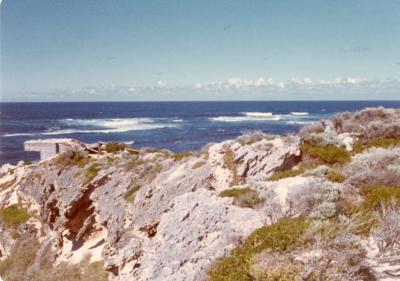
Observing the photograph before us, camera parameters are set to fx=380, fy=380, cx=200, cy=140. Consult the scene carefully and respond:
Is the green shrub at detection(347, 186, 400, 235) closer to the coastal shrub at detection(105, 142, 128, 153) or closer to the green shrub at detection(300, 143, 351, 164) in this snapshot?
the green shrub at detection(300, 143, 351, 164)

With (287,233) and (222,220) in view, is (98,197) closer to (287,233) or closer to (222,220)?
(222,220)

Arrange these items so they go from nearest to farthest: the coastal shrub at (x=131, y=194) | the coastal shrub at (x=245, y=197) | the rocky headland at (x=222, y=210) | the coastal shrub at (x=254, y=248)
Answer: the coastal shrub at (x=254, y=248) < the rocky headland at (x=222, y=210) < the coastal shrub at (x=245, y=197) < the coastal shrub at (x=131, y=194)

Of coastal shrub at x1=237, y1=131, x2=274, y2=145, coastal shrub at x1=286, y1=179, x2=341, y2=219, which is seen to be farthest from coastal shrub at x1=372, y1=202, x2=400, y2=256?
coastal shrub at x1=237, y1=131, x2=274, y2=145

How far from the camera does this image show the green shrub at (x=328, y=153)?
507 inches

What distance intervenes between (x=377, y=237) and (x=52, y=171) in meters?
21.5

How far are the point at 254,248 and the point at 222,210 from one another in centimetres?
272

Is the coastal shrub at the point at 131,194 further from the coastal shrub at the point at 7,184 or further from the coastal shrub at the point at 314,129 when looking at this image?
the coastal shrub at the point at 7,184

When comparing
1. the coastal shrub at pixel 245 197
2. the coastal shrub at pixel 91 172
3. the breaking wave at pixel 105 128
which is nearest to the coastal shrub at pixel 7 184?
the coastal shrub at pixel 91 172

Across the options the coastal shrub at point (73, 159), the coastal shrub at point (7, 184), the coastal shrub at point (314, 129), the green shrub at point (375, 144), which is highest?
the coastal shrub at point (314, 129)

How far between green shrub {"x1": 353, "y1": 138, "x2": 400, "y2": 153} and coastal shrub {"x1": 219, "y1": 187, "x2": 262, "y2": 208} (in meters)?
6.13

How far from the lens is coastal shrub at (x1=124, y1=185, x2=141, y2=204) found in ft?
60.0

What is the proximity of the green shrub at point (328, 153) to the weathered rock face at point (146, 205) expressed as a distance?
1.43 ft

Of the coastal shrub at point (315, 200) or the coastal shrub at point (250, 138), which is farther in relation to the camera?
the coastal shrub at point (250, 138)

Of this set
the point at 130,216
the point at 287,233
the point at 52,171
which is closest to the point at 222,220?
the point at 287,233
